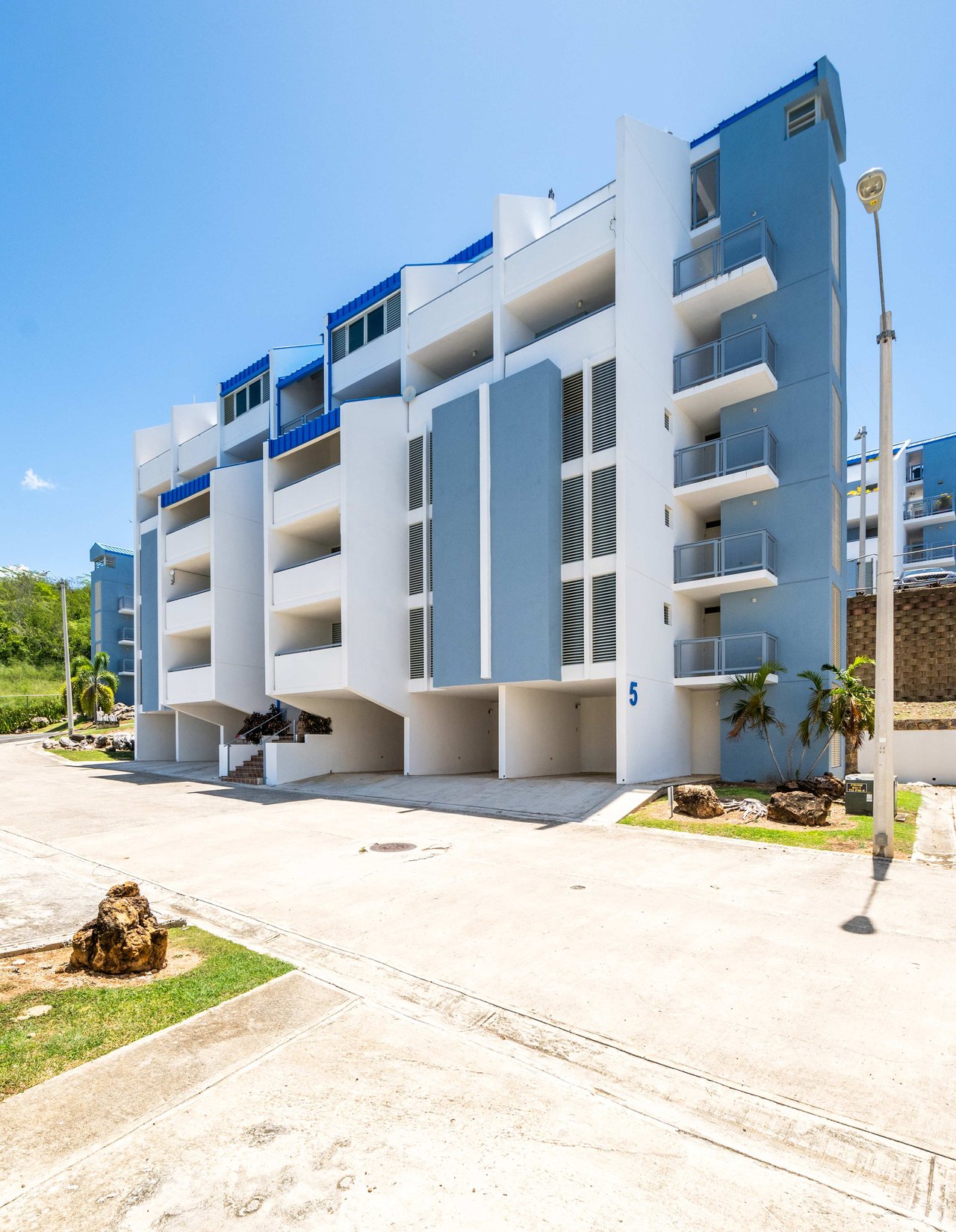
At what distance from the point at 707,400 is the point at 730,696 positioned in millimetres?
9270

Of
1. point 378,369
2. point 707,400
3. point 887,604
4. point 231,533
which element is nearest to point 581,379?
point 707,400

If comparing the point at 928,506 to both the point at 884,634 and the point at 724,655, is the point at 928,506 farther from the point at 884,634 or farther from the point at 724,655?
the point at 884,634

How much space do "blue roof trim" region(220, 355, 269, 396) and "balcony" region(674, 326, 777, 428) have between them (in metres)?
18.3

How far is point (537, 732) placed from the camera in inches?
869

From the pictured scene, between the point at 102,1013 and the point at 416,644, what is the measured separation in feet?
58.0

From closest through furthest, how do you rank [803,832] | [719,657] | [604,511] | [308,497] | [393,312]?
[803,832] → [604,511] → [719,657] → [308,497] → [393,312]

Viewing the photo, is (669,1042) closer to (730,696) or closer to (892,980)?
(892,980)

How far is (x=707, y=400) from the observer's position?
2209cm

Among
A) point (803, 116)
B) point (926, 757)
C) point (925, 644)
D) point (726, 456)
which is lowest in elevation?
point (926, 757)

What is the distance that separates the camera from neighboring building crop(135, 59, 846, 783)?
19.6 m

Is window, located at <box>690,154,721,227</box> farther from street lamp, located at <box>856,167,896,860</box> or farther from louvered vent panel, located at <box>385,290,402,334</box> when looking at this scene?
street lamp, located at <box>856,167,896,860</box>

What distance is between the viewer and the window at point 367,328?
25.3 m

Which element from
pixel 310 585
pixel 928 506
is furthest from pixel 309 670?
pixel 928 506

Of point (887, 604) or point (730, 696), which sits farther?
point (730, 696)
